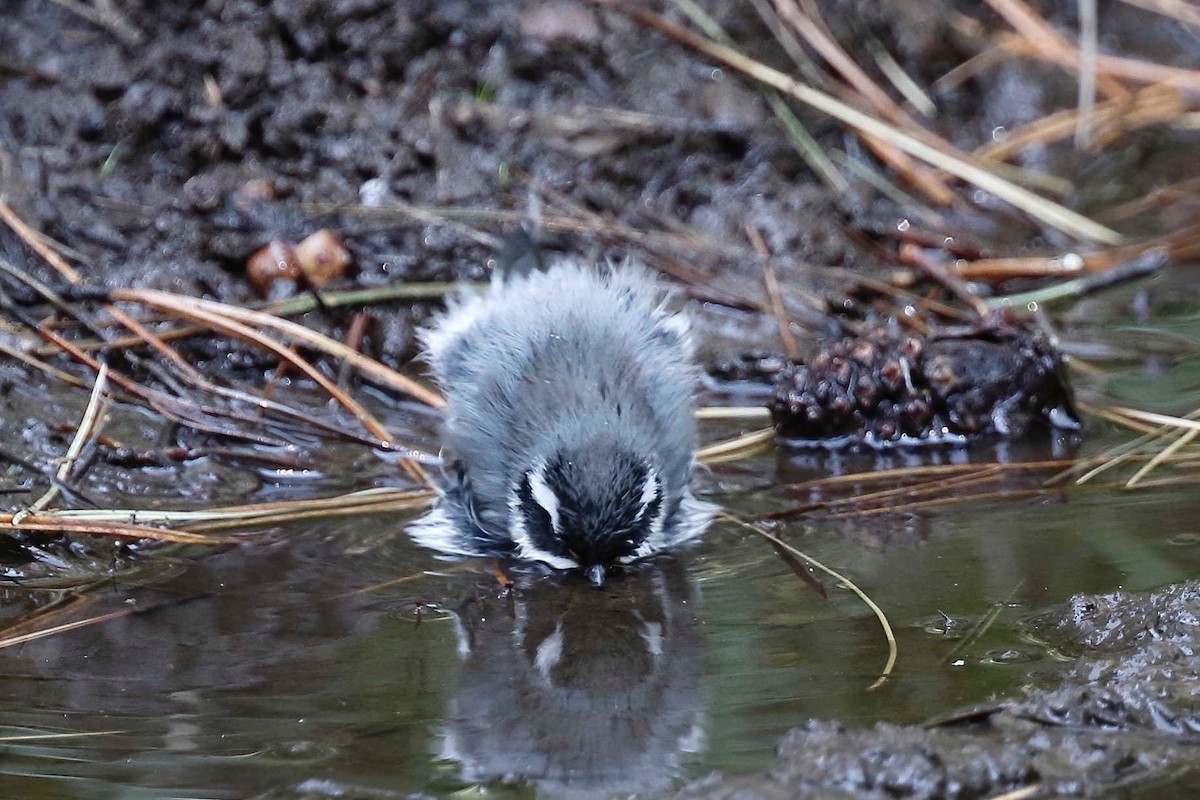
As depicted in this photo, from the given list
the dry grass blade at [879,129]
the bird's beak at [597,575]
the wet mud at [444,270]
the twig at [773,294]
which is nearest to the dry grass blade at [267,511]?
the wet mud at [444,270]

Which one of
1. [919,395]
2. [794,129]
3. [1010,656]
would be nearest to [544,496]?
[1010,656]

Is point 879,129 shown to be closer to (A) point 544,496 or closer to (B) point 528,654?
(A) point 544,496

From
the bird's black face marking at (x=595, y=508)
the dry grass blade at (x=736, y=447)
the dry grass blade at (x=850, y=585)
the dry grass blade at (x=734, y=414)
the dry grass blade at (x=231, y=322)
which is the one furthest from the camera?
the dry grass blade at (x=734, y=414)

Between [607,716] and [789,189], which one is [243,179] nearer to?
[789,189]

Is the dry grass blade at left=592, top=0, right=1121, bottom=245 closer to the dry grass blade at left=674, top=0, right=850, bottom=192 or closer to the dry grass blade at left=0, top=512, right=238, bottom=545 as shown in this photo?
the dry grass blade at left=674, top=0, right=850, bottom=192

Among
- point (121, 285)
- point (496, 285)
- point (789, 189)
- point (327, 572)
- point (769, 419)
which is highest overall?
point (789, 189)

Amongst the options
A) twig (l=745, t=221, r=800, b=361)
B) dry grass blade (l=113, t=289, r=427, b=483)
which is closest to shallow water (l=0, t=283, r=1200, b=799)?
dry grass blade (l=113, t=289, r=427, b=483)

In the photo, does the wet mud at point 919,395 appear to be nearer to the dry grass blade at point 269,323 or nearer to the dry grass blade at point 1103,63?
the dry grass blade at point 269,323

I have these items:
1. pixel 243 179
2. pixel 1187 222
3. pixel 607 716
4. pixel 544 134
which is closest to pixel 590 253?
pixel 544 134
